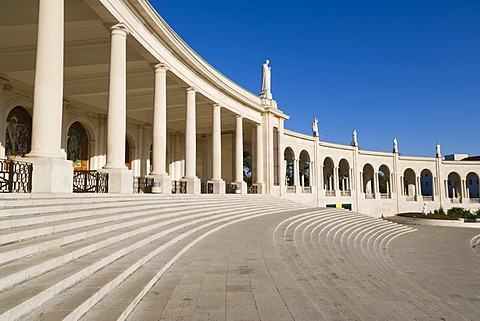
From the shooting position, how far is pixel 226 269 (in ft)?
24.8

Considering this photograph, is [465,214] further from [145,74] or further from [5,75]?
[5,75]

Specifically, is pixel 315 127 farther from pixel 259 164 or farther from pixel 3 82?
pixel 3 82

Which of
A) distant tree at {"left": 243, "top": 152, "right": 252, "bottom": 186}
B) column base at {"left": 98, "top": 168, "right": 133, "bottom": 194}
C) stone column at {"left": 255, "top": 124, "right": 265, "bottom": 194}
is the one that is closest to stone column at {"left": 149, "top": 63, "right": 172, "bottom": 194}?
column base at {"left": 98, "top": 168, "right": 133, "bottom": 194}

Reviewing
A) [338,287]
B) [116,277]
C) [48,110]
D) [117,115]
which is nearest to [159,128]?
[117,115]

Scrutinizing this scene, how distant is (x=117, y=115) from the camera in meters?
15.8

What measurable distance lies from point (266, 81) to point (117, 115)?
26.3m

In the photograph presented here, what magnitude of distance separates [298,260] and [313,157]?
1632 inches

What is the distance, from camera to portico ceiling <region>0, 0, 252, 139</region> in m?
16.0

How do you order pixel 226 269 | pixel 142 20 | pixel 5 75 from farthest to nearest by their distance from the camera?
pixel 5 75 < pixel 142 20 < pixel 226 269

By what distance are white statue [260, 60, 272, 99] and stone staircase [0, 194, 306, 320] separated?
1144 inches

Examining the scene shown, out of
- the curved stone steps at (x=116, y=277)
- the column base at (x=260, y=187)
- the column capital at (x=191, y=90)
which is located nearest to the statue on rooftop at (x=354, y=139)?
the column base at (x=260, y=187)

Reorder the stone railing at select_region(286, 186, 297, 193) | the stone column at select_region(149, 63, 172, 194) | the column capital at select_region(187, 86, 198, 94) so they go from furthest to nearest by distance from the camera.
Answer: the stone railing at select_region(286, 186, 297, 193) → the column capital at select_region(187, 86, 198, 94) → the stone column at select_region(149, 63, 172, 194)

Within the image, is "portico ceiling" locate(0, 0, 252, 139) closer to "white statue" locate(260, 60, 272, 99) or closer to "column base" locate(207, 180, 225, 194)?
"column base" locate(207, 180, 225, 194)

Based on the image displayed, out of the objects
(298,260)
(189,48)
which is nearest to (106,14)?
(189,48)
